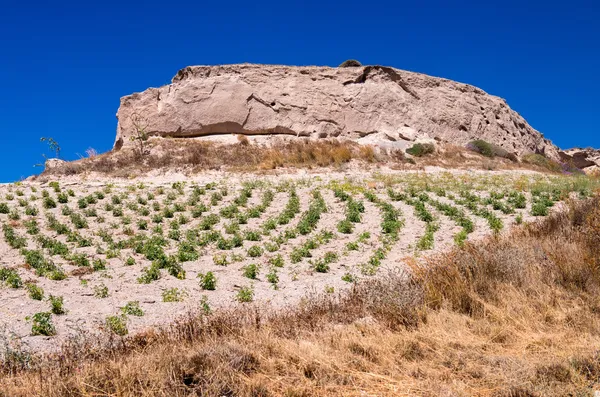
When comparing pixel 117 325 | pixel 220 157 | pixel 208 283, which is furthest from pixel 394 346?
pixel 220 157

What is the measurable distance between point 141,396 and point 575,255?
6158 millimetres

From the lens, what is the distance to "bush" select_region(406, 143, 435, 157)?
2721cm

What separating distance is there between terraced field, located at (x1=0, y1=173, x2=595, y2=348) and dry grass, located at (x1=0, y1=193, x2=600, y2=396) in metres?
1.16

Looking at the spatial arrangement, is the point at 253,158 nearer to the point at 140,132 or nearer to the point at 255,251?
the point at 140,132

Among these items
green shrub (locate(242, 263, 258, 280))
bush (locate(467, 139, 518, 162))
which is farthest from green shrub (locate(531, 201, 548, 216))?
bush (locate(467, 139, 518, 162))

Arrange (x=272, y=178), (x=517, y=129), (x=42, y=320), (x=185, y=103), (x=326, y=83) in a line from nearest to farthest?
1. (x=42, y=320)
2. (x=272, y=178)
3. (x=185, y=103)
4. (x=326, y=83)
5. (x=517, y=129)

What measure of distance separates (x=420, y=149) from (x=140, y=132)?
16158mm

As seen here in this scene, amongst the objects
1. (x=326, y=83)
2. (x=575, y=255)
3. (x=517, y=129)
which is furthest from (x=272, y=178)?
(x=517, y=129)

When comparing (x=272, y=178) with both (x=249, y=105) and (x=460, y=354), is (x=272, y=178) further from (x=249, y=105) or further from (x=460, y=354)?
(x=460, y=354)

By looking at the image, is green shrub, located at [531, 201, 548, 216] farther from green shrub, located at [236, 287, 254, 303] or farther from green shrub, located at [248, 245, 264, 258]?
green shrub, located at [236, 287, 254, 303]

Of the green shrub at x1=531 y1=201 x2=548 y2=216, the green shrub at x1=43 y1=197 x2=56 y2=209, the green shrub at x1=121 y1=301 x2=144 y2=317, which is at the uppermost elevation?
the green shrub at x1=43 y1=197 x2=56 y2=209

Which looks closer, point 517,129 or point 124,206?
point 124,206

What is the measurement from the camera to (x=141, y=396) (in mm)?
3887

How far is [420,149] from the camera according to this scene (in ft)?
90.1
